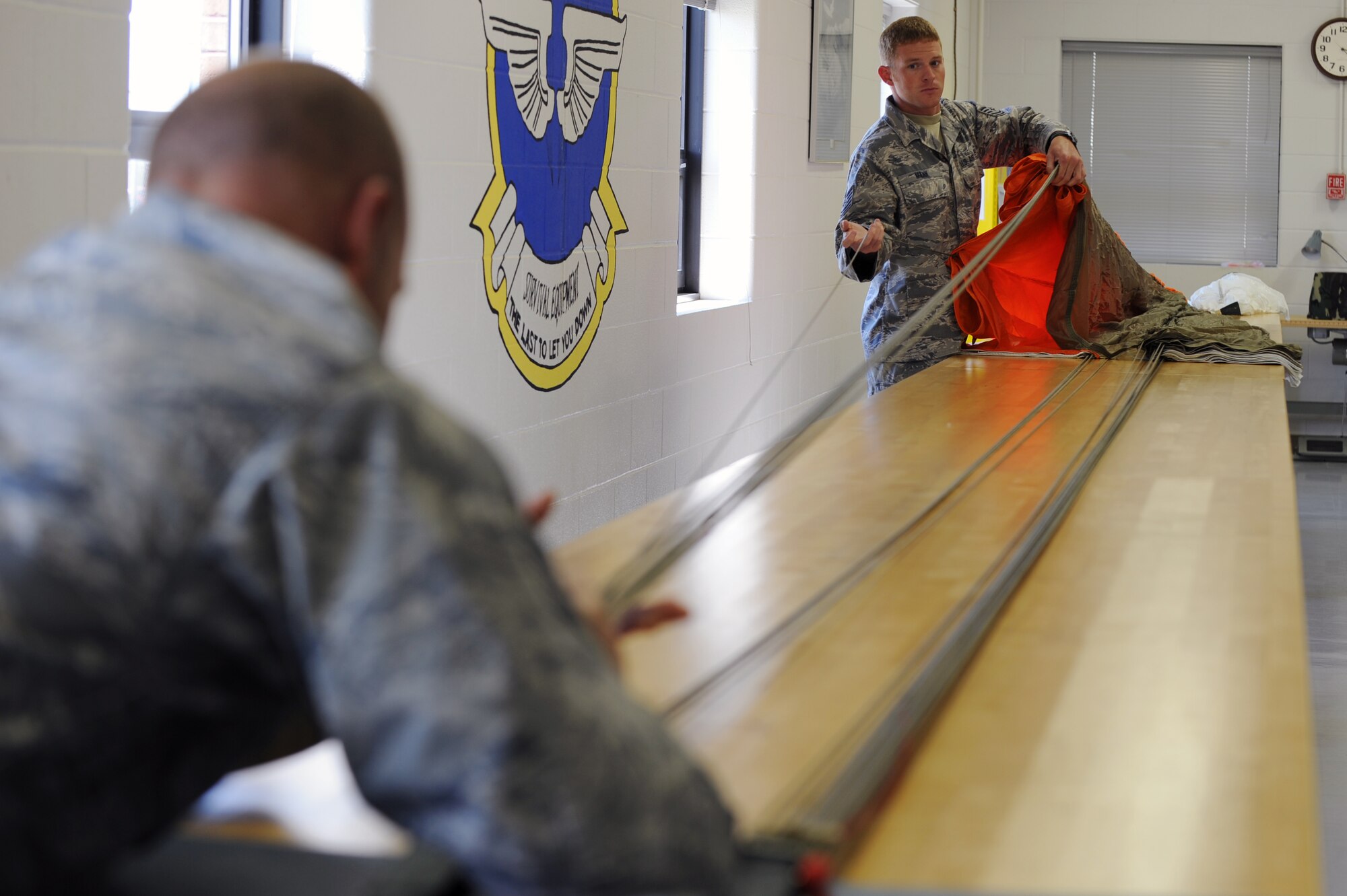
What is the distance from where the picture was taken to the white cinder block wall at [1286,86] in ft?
26.9

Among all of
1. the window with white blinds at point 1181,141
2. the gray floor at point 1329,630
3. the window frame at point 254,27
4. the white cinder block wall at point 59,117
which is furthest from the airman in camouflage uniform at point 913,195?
the window with white blinds at point 1181,141

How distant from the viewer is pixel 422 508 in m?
0.69

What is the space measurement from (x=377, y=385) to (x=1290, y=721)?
0.87 m

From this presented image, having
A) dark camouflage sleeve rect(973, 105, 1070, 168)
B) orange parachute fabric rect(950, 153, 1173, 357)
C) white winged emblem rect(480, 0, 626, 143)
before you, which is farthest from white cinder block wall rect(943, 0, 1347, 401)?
white winged emblem rect(480, 0, 626, 143)

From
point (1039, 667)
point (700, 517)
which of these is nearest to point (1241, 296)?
point (700, 517)

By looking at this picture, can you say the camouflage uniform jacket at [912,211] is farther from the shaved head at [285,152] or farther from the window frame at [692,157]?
the shaved head at [285,152]

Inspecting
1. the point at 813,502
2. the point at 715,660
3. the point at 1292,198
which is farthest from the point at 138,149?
the point at 1292,198

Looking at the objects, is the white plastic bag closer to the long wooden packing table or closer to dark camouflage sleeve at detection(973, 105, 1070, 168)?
dark camouflage sleeve at detection(973, 105, 1070, 168)

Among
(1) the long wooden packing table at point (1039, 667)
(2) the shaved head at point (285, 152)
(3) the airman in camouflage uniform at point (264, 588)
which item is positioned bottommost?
(1) the long wooden packing table at point (1039, 667)

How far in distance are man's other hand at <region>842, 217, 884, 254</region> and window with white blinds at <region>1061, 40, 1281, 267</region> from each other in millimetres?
5684

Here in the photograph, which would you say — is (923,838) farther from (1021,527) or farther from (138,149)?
(138,149)

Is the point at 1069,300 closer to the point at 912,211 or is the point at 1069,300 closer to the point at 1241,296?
the point at 912,211

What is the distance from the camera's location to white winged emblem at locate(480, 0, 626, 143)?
3.20 meters

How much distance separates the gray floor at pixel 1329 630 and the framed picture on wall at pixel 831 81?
2351 millimetres
